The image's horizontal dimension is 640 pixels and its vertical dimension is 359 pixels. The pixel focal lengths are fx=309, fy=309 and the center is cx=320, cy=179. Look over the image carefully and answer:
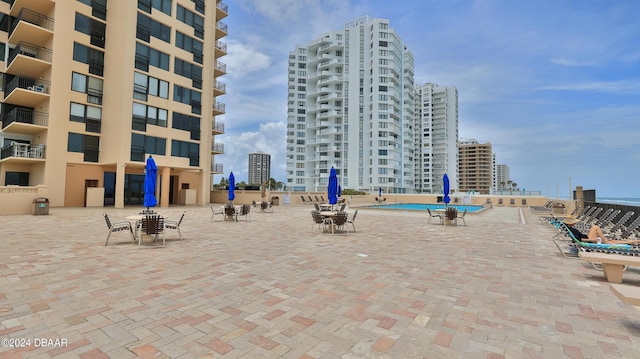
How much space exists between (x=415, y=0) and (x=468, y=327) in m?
15.3

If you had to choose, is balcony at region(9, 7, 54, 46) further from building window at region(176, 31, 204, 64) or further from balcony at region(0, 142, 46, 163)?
building window at region(176, 31, 204, 64)

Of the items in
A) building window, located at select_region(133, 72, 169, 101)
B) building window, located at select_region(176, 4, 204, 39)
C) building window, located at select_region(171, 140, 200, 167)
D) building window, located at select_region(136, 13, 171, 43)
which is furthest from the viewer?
building window, located at select_region(176, 4, 204, 39)

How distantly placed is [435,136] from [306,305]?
100 m

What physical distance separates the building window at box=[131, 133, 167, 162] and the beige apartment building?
0.27ft

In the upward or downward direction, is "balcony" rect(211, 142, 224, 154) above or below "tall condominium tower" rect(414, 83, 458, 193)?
below

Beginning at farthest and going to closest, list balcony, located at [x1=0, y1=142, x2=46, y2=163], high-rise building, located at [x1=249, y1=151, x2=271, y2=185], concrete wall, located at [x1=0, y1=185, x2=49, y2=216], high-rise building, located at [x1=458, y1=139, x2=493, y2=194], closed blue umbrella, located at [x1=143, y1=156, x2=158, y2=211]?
high-rise building, located at [x1=249, y1=151, x2=271, y2=185] → high-rise building, located at [x1=458, y1=139, x2=493, y2=194] → balcony, located at [x1=0, y1=142, x2=46, y2=163] → concrete wall, located at [x1=0, y1=185, x2=49, y2=216] → closed blue umbrella, located at [x1=143, y1=156, x2=158, y2=211]

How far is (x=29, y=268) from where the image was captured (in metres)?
5.92

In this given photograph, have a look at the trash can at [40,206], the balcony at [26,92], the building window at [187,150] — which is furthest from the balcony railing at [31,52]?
the trash can at [40,206]

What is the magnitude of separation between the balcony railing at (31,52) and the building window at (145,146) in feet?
27.6

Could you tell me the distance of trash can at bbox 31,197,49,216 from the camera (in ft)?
56.2

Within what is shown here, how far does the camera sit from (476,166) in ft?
387

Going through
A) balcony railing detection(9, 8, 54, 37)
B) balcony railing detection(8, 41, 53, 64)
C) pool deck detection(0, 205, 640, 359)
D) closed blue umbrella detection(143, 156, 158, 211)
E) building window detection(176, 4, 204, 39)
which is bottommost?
pool deck detection(0, 205, 640, 359)

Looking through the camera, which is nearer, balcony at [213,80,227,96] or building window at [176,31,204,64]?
building window at [176,31,204,64]

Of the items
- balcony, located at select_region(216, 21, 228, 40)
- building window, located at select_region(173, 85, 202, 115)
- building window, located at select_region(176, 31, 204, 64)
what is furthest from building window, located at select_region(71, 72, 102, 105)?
balcony, located at select_region(216, 21, 228, 40)
